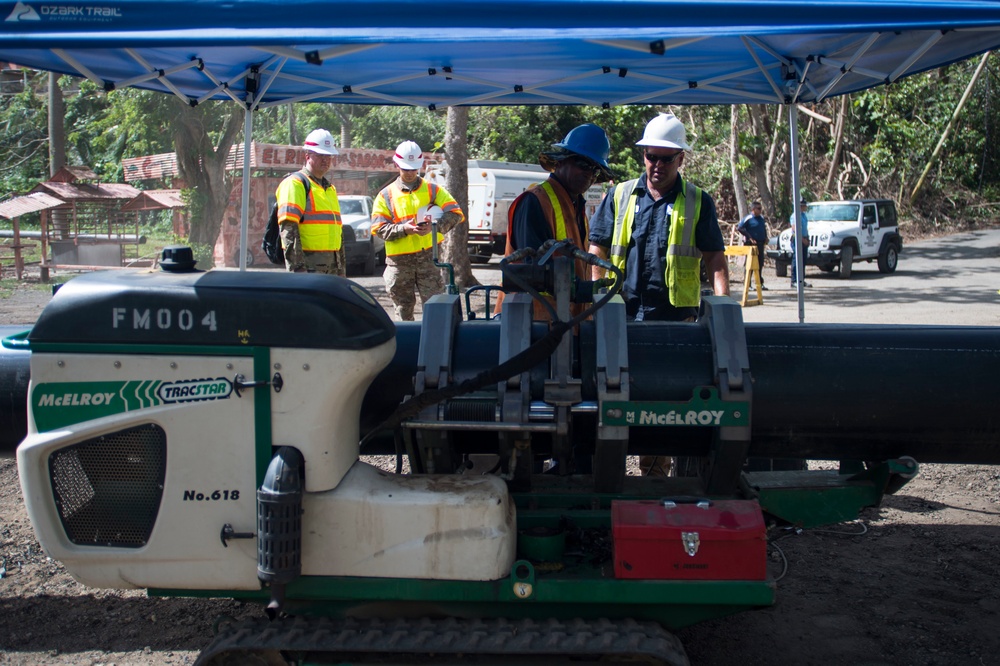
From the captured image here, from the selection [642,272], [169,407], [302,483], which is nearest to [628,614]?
[302,483]

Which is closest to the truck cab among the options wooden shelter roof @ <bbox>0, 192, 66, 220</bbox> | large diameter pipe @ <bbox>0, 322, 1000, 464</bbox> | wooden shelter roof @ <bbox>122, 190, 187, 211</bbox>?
wooden shelter roof @ <bbox>122, 190, 187, 211</bbox>

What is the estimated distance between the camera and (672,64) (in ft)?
16.7

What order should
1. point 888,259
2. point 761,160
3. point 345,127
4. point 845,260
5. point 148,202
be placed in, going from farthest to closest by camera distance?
point 345,127
point 761,160
point 888,259
point 845,260
point 148,202

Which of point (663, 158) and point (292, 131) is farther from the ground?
point (292, 131)

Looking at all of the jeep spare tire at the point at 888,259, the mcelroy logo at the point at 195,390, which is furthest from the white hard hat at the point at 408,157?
the jeep spare tire at the point at 888,259

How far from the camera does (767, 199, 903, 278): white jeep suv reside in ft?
62.8

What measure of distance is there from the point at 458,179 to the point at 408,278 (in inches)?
224

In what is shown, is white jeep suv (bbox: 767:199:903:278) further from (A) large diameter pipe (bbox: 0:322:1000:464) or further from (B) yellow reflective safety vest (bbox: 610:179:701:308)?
(A) large diameter pipe (bbox: 0:322:1000:464)

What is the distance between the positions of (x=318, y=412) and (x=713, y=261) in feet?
8.47

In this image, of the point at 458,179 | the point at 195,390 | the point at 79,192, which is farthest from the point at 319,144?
the point at 79,192

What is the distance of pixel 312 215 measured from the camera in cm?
669

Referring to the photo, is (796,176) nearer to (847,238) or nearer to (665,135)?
(665,135)

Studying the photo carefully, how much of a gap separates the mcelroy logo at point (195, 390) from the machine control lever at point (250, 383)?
0.08ft

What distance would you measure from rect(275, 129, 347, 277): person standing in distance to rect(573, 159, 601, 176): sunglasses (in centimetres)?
292
